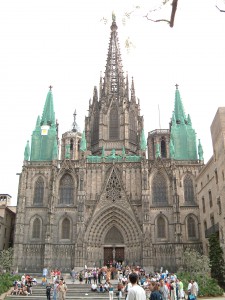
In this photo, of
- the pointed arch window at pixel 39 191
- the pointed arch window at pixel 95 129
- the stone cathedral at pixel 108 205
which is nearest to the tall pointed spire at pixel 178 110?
the stone cathedral at pixel 108 205

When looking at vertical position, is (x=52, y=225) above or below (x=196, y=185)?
below

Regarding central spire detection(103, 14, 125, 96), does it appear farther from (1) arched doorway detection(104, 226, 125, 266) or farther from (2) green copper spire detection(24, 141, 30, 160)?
(1) arched doorway detection(104, 226, 125, 266)

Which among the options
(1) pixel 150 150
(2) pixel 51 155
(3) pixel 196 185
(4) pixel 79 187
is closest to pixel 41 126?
(2) pixel 51 155

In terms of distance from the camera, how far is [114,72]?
61219 millimetres

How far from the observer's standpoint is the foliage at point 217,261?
2947 centimetres

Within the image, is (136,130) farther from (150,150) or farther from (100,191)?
(100,191)

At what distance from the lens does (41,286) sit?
107ft

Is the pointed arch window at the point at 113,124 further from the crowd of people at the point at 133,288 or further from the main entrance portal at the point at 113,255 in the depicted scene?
the crowd of people at the point at 133,288

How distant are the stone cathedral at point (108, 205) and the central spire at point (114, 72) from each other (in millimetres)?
8536

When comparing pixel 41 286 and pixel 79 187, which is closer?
A: pixel 41 286

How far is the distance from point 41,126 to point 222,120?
108 ft

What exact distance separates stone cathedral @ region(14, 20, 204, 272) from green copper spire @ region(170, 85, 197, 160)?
0.15 m

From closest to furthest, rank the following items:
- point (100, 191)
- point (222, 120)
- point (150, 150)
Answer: point (222, 120) → point (100, 191) → point (150, 150)

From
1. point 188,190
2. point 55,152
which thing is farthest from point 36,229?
point 188,190
